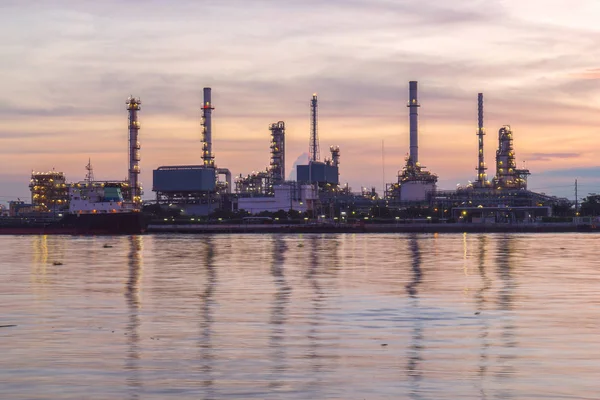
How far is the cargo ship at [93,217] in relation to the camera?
16325 cm

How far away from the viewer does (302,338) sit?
22453 mm

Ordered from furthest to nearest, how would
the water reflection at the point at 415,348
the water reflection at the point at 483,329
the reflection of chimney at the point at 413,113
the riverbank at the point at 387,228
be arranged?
the reflection of chimney at the point at 413,113 → the riverbank at the point at 387,228 → the water reflection at the point at 483,329 → the water reflection at the point at 415,348

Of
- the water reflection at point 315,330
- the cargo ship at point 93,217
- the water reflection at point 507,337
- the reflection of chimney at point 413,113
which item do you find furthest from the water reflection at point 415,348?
the reflection of chimney at point 413,113

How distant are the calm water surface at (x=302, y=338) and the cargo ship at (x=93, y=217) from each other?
397 feet

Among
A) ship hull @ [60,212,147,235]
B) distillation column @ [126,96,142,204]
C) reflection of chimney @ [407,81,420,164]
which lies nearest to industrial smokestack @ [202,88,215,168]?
distillation column @ [126,96,142,204]

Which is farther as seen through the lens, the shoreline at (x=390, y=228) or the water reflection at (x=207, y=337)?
the shoreline at (x=390, y=228)

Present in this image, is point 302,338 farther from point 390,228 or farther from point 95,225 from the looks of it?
point 390,228

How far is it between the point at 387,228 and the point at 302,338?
15907 cm

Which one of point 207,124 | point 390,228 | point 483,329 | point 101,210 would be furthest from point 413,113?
point 483,329

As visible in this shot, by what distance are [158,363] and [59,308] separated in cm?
1243

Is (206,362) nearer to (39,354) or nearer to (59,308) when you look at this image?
(39,354)

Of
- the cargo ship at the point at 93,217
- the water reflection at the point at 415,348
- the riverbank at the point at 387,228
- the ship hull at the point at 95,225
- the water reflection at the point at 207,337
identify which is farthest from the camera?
the riverbank at the point at 387,228

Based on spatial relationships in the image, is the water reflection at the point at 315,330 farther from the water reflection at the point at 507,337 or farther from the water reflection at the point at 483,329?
the water reflection at the point at 507,337

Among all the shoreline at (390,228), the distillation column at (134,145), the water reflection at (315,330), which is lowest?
the water reflection at (315,330)
